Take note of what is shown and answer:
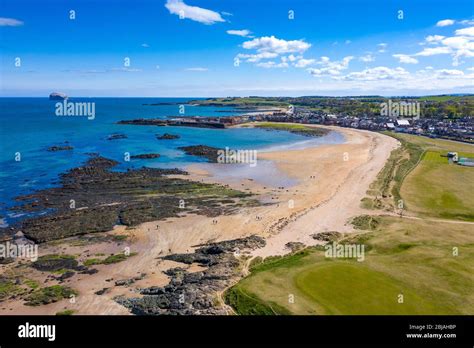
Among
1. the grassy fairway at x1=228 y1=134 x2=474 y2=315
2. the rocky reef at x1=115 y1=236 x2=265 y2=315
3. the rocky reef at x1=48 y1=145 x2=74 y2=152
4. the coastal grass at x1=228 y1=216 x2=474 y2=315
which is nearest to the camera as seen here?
the coastal grass at x1=228 y1=216 x2=474 y2=315

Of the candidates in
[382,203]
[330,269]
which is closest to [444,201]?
[382,203]

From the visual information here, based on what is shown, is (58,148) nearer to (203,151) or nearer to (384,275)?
(203,151)

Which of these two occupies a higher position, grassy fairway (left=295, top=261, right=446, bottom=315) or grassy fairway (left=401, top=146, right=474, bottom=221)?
grassy fairway (left=401, top=146, right=474, bottom=221)

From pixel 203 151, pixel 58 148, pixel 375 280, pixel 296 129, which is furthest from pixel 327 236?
pixel 296 129

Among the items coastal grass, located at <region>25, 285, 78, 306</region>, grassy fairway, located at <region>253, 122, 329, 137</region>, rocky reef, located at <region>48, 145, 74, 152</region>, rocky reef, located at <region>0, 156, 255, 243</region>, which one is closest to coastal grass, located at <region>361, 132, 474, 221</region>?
rocky reef, located at <region>0, 156, 255, 243</region>

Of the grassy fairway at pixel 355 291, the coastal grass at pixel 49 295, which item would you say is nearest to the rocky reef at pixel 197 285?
the coastal grass at pixel 49 295

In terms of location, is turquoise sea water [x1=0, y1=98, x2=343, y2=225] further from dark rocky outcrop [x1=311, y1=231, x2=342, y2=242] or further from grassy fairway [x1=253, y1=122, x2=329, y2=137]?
dark rocky outcrop [x1=311, y1=231, x2=342, y2=242]
